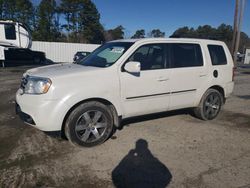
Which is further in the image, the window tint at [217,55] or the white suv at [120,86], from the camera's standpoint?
the window tint at [217,55]

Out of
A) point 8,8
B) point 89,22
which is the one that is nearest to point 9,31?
point 8,8

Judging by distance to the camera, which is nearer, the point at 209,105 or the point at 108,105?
the point at 108,105

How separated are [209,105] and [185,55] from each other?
57.1 inches

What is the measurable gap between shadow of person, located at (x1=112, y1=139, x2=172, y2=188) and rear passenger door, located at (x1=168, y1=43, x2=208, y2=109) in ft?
5.14

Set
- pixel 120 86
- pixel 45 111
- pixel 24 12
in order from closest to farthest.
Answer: pixel 45 111 < pixel 120 86 < pixel 24 12

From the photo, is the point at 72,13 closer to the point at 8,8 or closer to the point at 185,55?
the point at 8,8

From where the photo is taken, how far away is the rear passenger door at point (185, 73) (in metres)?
4.89

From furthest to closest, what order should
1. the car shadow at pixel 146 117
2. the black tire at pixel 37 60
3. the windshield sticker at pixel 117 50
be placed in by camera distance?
the black tire at pixel 37 60 < the car shadow at pixel 146 117 < the windshield sticker at pixel 117 50

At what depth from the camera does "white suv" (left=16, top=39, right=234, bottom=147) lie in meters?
3.81

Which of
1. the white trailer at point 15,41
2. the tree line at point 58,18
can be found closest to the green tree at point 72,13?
the tree line at point 58,18

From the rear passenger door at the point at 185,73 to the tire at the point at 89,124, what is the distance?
152 cm

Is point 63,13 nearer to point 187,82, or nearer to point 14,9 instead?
point 14,9

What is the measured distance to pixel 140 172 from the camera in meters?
3.40

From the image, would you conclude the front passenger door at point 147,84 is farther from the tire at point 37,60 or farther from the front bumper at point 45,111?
the tire at point 37,60
